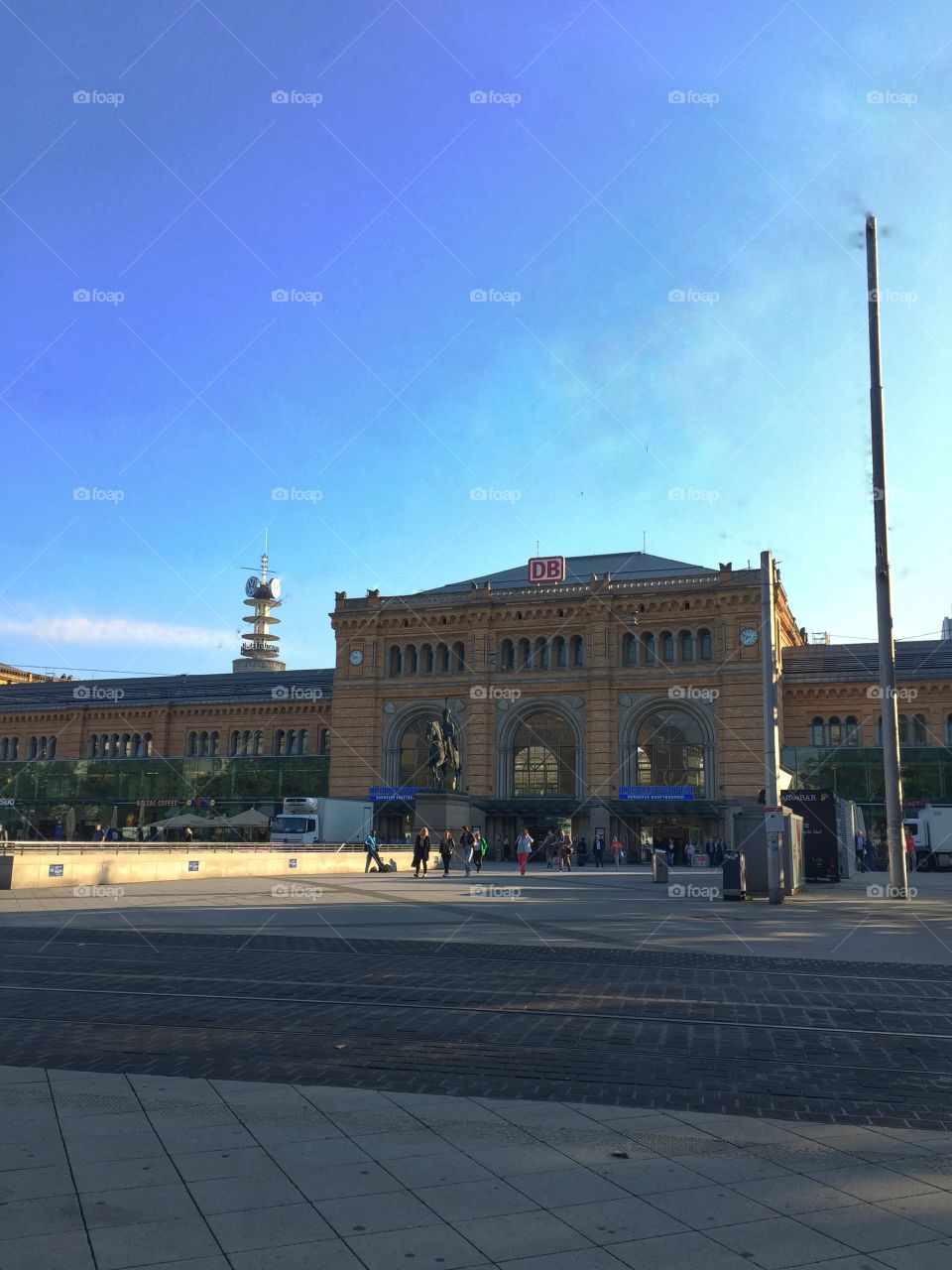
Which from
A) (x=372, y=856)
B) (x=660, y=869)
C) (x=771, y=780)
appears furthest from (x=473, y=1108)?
(x=372, y=856)

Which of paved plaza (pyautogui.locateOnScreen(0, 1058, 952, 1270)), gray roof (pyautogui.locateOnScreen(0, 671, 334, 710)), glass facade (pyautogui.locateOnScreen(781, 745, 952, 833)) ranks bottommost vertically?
paved plaza (pyautogui.locateOnScreen(0, 1058, 952, 1270))

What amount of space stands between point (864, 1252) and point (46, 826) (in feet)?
225

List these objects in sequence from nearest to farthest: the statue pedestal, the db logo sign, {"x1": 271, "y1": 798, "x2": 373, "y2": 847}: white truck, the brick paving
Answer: the brick paving < the statue pedestal < {"x1": 271, "y1": 798, "x2": 373, "y2": 847}: white truck < the db logo sign

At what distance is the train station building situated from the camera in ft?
176

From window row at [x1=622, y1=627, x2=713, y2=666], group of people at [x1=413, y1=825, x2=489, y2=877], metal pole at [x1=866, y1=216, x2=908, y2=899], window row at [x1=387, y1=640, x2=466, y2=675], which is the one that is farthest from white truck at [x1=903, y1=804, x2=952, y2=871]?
window row at [x1=387, y1=640, x2=466, y2=675]

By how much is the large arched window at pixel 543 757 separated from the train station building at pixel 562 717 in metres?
0.09

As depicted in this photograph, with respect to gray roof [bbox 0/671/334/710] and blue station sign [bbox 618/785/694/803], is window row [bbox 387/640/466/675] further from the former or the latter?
blue station sign [bbox 618/785/694/803]

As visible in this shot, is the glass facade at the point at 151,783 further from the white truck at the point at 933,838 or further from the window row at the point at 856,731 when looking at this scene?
the white truck at the point at 933,838

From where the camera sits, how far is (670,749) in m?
54.5

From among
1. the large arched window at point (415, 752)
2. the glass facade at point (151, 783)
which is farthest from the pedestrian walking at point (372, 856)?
the glass facade at point (151, 783)

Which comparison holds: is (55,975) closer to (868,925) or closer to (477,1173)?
(477,1173)

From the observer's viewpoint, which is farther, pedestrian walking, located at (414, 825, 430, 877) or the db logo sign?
the db logo sign

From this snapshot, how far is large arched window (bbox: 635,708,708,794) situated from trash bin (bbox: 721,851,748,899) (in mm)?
31557

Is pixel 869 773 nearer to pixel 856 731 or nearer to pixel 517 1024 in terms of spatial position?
pixel 856 731
